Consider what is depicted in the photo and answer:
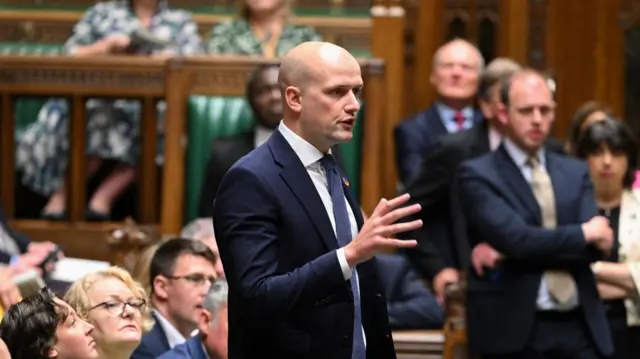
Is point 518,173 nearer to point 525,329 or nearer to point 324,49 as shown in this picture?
point 525,329

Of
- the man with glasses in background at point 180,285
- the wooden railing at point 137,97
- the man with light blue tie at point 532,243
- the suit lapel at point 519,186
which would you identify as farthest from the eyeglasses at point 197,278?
the wooden railing at point 137,97

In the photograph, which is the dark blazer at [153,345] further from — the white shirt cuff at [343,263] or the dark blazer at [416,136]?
the dark blazer at [416,136]

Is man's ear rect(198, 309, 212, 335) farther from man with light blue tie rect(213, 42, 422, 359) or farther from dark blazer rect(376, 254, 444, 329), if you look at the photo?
dark blazer rect(376, 254, 444, 329)

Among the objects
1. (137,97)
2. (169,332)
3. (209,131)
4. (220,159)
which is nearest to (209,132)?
(209,131)

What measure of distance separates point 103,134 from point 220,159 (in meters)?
0.87

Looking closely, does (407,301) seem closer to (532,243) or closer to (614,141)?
(614,141)

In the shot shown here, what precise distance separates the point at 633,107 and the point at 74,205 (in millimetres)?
2452

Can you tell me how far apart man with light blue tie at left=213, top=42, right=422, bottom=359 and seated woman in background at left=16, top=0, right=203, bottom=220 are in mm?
3028

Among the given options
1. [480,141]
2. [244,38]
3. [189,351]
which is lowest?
[189,351]

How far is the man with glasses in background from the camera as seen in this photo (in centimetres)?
476

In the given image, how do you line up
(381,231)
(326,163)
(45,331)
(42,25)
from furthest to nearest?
1. (42,25)
2. (45,331)
3. (326,163)
4. (381,231)

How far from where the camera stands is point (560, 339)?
4.74 m

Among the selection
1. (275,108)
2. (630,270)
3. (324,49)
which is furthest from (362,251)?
(275,108)

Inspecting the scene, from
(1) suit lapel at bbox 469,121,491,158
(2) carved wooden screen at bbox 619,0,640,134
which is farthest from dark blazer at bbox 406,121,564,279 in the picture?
(2) carved wooden screen at bbox 619,0,640,134
